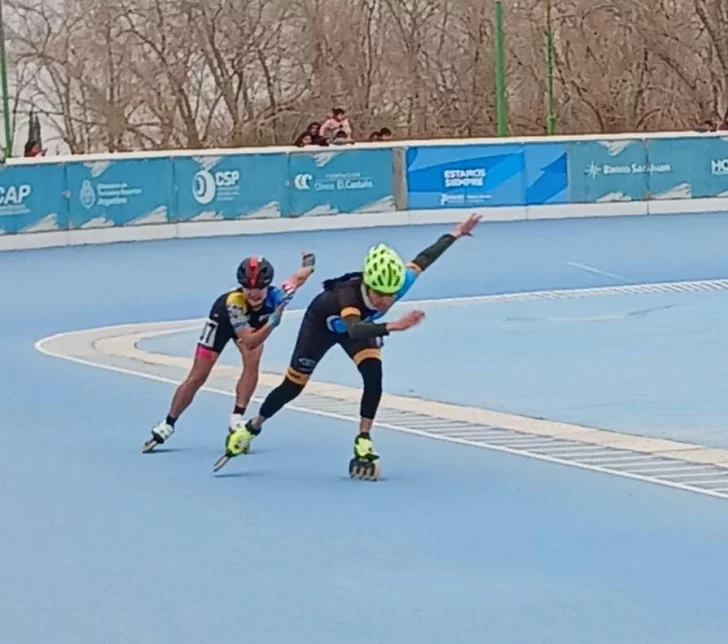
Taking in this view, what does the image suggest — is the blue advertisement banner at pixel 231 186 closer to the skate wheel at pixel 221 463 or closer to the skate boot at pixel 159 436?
the skate boot at pixel 159 436

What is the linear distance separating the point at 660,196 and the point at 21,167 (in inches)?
464

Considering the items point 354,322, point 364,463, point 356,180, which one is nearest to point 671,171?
point 356,180

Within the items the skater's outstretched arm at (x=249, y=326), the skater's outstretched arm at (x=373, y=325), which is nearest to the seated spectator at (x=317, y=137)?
the skater's outstretched arm at (x=249, y=326)

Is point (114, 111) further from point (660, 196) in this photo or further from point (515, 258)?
point (515, 258)

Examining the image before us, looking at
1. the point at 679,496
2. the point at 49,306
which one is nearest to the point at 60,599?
the point at 679,496

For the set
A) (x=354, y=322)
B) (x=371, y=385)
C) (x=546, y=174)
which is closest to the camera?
(x=354, y=322)

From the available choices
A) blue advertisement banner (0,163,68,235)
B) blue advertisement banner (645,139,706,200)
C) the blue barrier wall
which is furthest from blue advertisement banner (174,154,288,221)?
blue advertisement banner (645,139,706,200)

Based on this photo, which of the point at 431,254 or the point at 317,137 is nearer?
the point at 431,254

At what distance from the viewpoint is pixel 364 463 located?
426 inches

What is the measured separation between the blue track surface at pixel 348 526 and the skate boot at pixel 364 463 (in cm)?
11

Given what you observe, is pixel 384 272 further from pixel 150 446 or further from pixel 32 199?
pixel 32 199

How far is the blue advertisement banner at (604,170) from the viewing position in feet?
115

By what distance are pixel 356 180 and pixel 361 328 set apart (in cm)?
2420

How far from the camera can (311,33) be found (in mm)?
54938
